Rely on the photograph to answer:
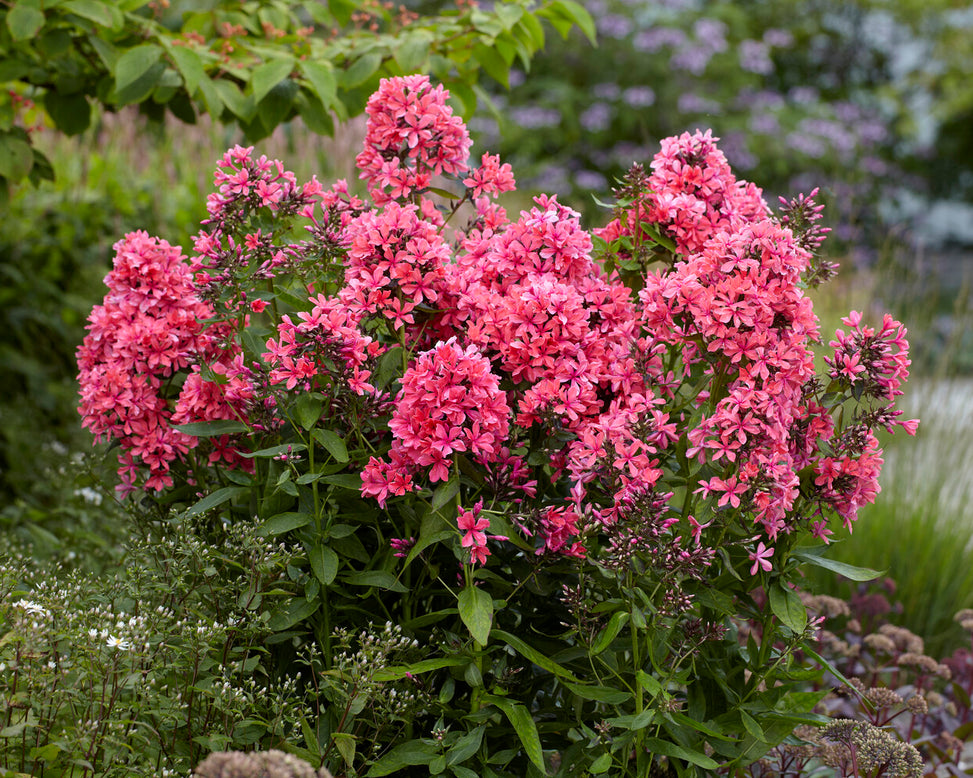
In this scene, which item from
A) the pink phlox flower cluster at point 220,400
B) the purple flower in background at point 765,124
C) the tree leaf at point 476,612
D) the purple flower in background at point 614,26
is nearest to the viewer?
the tree leaf at point 476,612

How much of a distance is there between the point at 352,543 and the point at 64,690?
60cm

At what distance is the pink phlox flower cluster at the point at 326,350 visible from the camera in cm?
185

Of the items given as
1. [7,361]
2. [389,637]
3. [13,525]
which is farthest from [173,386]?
[7,361]

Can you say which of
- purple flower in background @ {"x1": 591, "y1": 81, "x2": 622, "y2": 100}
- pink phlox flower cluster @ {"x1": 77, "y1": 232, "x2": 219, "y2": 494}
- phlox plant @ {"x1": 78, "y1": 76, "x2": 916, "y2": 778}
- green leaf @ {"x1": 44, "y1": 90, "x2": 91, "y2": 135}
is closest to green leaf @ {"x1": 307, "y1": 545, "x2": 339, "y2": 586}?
phlox plant @ {"x1": 78, "y1": 76, "x2": 916, "y2": 778}

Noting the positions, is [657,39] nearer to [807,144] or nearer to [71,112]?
[807,144]

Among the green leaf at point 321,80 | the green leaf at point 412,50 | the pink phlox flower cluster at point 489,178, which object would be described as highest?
the green leaf at point 412,50

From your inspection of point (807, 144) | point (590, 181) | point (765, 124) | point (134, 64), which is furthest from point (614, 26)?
point (134, 64)

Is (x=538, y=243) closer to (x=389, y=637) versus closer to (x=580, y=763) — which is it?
(x=389, y=637)

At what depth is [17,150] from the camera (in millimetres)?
3248

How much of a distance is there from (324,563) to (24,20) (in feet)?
6.71

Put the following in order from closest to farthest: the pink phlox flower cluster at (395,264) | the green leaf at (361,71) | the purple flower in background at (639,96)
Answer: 1. the pink phlox flower cluster at (395,264)
2. the green leaf at (361,71)
3. the purple flower in background at (639,96)

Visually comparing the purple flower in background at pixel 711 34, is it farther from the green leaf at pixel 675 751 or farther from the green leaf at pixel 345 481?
the green leaf at pixel 675 751

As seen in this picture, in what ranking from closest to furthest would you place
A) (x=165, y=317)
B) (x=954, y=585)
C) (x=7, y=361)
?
(x=165, y=317), (x=954, y=585), (x=7, y=361)

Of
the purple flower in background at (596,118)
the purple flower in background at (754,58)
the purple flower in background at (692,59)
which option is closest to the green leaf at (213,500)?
the purple flower in background at (596,118)
